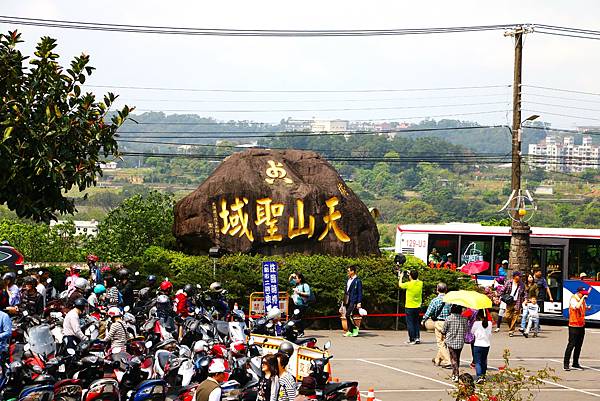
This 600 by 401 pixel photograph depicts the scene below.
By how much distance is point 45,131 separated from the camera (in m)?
20.0

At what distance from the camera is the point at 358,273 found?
95.8 ft

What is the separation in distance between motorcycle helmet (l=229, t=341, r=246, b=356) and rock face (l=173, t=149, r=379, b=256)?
12534 mm

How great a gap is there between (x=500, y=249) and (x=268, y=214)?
10113mm

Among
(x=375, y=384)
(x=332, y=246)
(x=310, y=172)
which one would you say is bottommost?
(x=375, y=384)

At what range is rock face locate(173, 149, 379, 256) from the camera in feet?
102

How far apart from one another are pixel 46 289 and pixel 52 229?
19666mm

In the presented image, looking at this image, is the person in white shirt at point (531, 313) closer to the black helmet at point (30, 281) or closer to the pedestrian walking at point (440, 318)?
the pedestrian walking at point (440, 318)

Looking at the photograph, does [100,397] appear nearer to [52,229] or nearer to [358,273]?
[358,273]

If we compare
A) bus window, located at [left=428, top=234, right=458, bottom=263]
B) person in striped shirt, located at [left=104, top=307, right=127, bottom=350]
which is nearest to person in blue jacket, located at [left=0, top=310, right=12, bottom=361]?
person in striped shirt, located at [left=104, top=307, right=127, bottom=350]

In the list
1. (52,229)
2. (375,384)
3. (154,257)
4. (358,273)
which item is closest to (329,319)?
(358,273)

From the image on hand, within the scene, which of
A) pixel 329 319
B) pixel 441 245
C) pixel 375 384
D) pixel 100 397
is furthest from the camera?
pixel 441 245

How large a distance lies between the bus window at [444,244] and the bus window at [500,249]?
4.67 ft

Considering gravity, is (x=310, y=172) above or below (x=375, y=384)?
above

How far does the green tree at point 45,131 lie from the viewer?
777 inches
